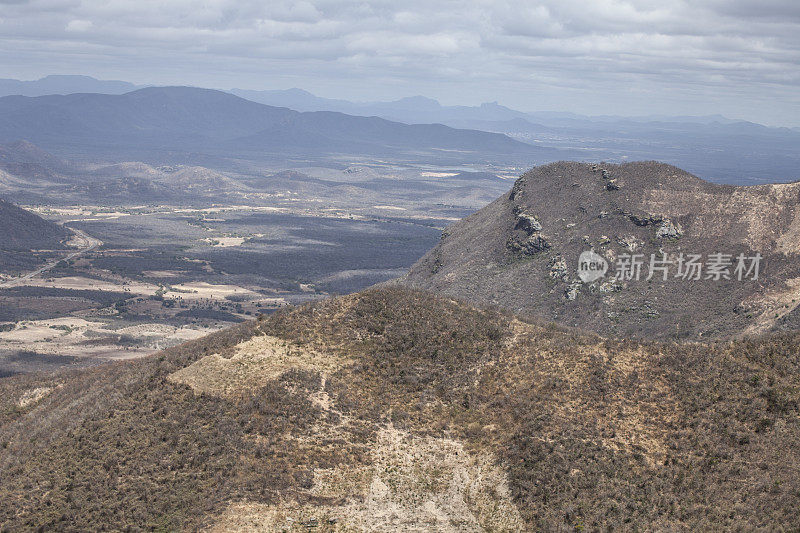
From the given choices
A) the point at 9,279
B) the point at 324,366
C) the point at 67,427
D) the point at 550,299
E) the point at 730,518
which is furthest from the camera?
the point at 9,279

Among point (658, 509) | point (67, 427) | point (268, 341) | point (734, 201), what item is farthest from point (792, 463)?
point (734, 201)

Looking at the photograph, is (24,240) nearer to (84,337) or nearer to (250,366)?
(84,337)

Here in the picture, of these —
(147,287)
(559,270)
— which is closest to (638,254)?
(559,270)

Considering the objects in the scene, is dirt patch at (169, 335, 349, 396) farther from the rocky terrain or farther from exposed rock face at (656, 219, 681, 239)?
the rocky terrain

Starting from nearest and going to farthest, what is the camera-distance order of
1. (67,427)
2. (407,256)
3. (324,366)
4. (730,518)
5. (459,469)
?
(730,518), (459,469), (67,427), (324,366), (407,256)

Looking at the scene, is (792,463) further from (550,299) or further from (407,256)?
(407,256)

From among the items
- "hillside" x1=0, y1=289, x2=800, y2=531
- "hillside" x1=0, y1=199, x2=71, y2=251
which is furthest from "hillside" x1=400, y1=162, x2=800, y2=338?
"hillside" x1=0, y1=199, x2=71, y2=251
